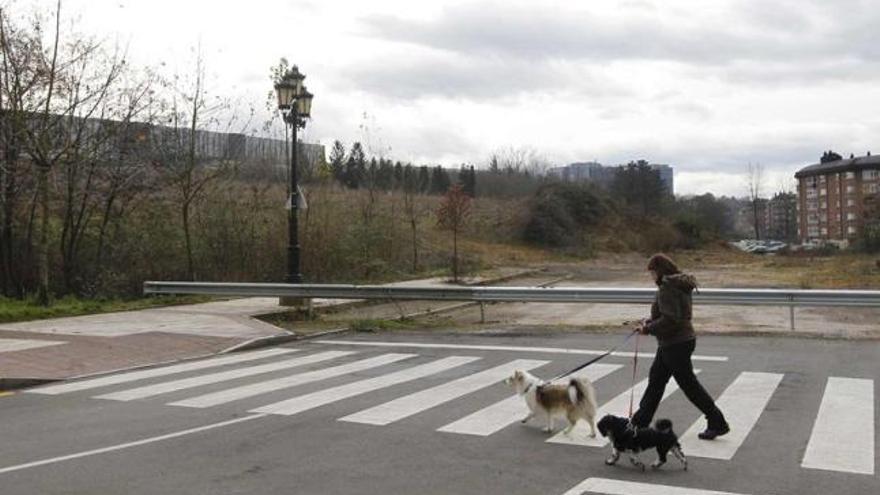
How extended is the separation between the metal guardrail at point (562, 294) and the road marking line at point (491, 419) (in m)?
7.29

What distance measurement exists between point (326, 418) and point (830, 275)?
1352 inches

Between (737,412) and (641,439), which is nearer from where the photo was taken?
(641,439)

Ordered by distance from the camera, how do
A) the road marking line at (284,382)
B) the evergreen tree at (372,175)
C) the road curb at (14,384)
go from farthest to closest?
the evergreen tree at (372,175) < the road curb at (14,384) < the road marking line at (284,382)

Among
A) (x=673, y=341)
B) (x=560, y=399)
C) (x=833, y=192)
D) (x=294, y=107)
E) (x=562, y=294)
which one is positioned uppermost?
(x=833, y=192)

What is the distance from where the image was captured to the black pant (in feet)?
25.2

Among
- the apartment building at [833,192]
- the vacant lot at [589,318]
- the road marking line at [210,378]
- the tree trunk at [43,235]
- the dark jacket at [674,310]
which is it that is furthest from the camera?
the apartment building at [833,192]

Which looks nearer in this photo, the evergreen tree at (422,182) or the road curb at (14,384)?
the road curb at (14,384)

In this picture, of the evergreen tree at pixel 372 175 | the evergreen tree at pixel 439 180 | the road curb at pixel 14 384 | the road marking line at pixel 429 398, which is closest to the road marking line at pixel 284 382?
the road marking line at pixel 429 398

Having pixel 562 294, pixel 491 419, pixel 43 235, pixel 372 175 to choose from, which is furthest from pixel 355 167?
pixel 491 419

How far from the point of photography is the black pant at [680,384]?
768 centimetres

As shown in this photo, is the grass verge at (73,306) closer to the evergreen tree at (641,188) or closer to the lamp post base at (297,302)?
the lamp post base at (297,302)

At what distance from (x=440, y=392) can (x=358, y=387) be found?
1.14m

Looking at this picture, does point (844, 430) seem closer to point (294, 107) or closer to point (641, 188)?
point (294, 107)

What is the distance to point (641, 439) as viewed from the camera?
22.3ft
